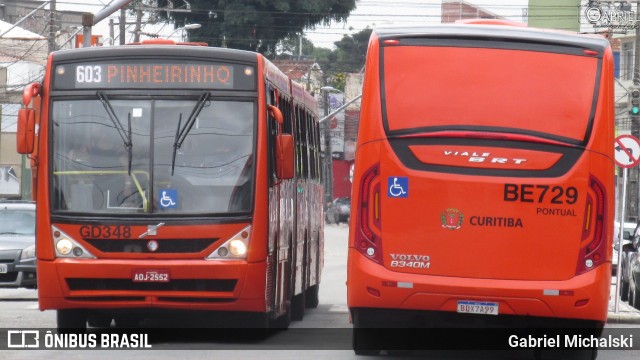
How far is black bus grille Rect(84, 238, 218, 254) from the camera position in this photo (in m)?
13.6

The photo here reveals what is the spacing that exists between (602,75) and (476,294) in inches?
85.1

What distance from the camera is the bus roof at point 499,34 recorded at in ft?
38.4

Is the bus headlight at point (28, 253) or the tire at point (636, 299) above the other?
the bus headlight at point (28, 253)

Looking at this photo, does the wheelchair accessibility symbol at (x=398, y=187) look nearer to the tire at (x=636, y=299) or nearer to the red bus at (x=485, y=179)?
the red bus at (x=485, y=179)

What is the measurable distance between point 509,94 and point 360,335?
8.48 ft

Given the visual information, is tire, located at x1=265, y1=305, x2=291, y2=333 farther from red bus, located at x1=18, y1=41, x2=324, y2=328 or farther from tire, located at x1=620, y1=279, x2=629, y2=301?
tire, located at x1=620, y1=279, x2=629, y2=301

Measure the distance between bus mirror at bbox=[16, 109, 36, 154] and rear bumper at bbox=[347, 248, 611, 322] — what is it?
3.92 metres

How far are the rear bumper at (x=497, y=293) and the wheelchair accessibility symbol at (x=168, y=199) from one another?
9.17 ft

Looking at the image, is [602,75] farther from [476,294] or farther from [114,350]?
[114,350]

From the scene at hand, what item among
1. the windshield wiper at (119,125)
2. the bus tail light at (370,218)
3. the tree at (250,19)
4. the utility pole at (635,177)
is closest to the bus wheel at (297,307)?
the windshield wiper at (119,125)

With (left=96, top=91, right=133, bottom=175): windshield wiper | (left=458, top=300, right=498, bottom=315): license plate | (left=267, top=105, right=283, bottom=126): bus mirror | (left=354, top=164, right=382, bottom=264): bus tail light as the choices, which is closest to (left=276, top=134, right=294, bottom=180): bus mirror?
(left=267, top=105, right=283, bottom=126): bus mirror

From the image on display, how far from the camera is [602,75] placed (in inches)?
458

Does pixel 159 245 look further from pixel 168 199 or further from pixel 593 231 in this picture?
pixel 593 231

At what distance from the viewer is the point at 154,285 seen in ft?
44.4
